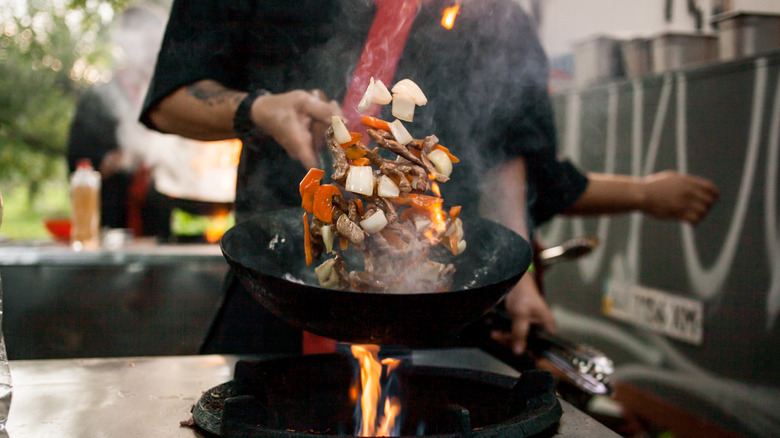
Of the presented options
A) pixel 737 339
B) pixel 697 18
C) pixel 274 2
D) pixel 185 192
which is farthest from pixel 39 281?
pixel 697 18

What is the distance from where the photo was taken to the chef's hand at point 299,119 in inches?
43.8

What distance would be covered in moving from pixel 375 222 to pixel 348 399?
360 mm

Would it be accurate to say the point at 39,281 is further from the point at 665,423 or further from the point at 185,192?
the point at 665,423

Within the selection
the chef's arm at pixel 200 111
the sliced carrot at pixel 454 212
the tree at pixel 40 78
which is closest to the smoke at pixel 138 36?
the tree at pixel 40 78

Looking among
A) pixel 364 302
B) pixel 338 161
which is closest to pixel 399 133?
pixel 338 161

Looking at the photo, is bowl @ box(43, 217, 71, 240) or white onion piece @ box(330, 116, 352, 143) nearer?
white onion piece @ box(330, 116, 352, 143)

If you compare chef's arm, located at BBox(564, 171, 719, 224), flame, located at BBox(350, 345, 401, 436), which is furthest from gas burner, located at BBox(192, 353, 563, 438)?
chef's arm, located at BBox(564, 171, 719, 224)

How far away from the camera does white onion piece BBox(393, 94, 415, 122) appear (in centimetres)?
103

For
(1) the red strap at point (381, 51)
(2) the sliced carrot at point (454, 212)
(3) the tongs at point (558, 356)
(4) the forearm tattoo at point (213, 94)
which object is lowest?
(3) the tongs at point (558, 356)

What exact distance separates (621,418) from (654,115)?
1903mm

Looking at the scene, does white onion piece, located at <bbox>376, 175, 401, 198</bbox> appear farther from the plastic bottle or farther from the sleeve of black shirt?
the plastic bottle

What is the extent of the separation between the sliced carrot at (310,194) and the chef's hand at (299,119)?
0.09 meters

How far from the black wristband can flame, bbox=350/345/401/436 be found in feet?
1.80

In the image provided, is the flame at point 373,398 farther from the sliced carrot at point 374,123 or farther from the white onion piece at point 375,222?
the sliced carrot at point 374,123
